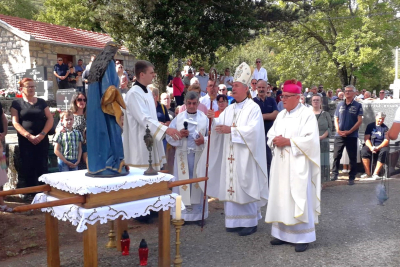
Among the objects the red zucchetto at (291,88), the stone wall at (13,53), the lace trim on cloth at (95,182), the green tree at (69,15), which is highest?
the green tree at (69,15)

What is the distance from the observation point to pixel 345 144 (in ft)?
30.1

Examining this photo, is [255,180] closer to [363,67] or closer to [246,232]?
[246,232]

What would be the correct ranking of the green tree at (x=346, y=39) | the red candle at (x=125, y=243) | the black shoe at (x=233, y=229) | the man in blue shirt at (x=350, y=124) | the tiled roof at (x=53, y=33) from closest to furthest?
1. the red candle at (x=125, y=243)
2. the black shoe at (x=233, y=229)
3. the man in blue shirt at (x=350, y=124)
4. the tiled roof at (x=53, y=33)
5. the green tree at (x=346, y=39)

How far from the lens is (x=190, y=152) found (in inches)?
253

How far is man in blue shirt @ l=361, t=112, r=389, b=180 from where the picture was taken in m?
9.68

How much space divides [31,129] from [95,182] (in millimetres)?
3597

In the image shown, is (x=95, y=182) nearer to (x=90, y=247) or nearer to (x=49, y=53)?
(x=90, y=247)

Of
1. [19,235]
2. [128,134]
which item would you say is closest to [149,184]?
[128,134]

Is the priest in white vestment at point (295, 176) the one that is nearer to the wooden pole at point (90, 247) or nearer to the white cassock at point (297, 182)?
the white cassock at point (297, 182)

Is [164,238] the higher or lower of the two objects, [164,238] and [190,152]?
the lower

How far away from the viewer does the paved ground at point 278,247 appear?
4887 mm

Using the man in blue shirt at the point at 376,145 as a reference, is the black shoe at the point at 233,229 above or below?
below

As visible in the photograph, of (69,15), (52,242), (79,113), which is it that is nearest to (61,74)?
(79,113)

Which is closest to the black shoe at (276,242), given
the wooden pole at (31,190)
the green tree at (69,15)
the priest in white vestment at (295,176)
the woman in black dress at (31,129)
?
the priest in white vestment at (295,176)
